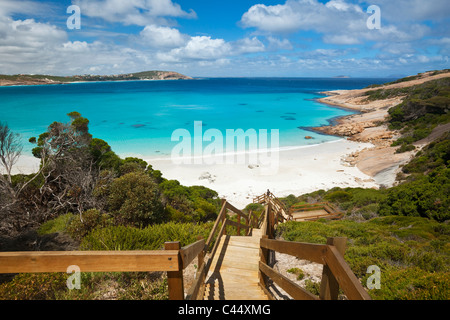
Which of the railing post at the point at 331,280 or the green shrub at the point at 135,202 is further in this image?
the green shrub at the point at 135,202

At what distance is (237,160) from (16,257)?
83.2ft

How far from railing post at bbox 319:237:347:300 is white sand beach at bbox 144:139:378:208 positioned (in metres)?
15.2

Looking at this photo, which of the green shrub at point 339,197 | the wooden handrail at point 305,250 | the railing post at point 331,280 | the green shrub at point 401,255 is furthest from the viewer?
the green shrub at point 339,197

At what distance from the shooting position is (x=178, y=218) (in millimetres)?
10336

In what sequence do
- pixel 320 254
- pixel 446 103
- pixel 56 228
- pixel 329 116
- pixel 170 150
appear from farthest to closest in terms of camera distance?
pixel 329 116
pixel 446 103
pixel 170 150
pixel 56 228
pixel 320 254

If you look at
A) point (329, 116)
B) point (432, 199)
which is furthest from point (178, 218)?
point (329, 116)

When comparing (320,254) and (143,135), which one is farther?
(143,135)

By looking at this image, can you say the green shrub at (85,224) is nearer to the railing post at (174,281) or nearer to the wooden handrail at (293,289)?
the wooden handrail at (293,289)

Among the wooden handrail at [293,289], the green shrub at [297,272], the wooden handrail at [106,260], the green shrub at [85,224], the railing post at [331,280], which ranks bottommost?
the green shrub at [297,272]

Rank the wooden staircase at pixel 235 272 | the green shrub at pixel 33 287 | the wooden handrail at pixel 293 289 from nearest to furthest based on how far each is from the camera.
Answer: the wooden handrail at pixel 293 289
the green shrub at pixel 33 287
the wooden staircase at pixel 235 272

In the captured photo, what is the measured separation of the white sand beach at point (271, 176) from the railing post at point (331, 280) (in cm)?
1518

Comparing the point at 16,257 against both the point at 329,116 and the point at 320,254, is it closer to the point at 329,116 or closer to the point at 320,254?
the point at 320,254

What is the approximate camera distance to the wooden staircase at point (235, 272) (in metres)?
4.00

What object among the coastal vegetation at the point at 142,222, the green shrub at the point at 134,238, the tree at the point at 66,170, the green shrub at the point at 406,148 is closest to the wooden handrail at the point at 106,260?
the coastal vegetation at the point at 142,222
